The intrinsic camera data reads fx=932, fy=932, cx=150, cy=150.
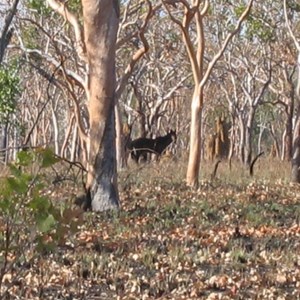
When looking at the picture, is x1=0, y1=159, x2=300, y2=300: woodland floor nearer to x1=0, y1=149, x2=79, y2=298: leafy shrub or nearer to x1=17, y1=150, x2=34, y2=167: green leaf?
x1=0, y1=149, x2=79, y2=298: leafy shrub

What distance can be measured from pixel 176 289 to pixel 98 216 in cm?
453

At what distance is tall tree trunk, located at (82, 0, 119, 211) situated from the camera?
12547 mm

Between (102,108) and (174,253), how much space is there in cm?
398

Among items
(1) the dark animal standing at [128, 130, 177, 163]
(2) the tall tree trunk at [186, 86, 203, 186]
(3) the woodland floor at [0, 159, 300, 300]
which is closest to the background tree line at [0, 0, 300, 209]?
(2) the tall tree trunk at [186, 86, 203, 186]

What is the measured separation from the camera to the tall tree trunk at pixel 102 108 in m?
12.5

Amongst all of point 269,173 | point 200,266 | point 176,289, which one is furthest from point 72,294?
point 269,173

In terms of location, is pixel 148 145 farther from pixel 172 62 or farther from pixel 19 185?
pixel 19 185

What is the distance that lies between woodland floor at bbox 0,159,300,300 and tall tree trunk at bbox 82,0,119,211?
1.46ft

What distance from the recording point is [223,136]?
34.8 metres

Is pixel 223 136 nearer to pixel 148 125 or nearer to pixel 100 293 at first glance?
pixel 148 125

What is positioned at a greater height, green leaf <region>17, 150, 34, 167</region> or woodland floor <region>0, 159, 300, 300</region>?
green leaf <region>17, 150, 34, 167</region>

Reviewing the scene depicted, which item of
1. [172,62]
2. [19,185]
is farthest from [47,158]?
[172,62]

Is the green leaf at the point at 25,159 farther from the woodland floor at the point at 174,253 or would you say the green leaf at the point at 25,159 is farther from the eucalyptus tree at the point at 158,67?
the eucalyptus tree at the point at 158,67

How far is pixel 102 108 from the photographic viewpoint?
1270 cm
